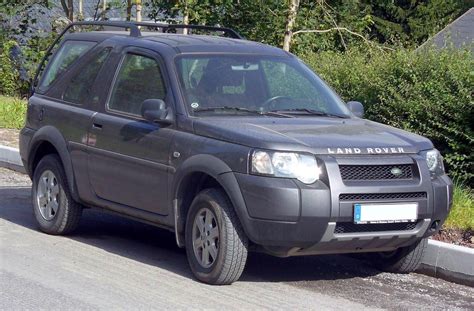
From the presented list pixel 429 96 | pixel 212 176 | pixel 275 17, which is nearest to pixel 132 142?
pixel 212 176

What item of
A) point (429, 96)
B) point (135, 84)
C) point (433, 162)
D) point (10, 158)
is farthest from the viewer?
point (10, 158)

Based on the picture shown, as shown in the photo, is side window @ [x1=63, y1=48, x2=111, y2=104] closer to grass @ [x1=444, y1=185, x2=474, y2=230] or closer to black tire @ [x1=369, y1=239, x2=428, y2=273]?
black tire @ [x1=369, y1=239, x2=428, y2=273]

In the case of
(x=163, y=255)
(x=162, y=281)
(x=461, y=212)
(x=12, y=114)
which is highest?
(x=461, y=212)

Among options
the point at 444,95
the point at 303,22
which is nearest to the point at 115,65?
the point at 444,95

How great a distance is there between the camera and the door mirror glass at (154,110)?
782 centimetres

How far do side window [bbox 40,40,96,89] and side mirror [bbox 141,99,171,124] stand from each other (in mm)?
1652

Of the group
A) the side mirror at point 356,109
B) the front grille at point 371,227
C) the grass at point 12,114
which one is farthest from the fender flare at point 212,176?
the grass at point 12,114

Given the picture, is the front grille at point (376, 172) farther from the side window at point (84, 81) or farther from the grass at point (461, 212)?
the side window at point (84, 81)

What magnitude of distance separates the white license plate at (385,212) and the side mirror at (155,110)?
172cm

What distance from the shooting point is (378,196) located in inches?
283

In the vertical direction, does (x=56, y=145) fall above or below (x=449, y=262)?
above

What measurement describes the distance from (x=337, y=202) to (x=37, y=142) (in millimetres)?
3488

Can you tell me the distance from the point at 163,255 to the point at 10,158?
18.2 ft

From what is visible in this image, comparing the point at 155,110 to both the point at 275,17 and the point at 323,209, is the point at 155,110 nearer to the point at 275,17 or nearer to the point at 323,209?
the point at 323,209
